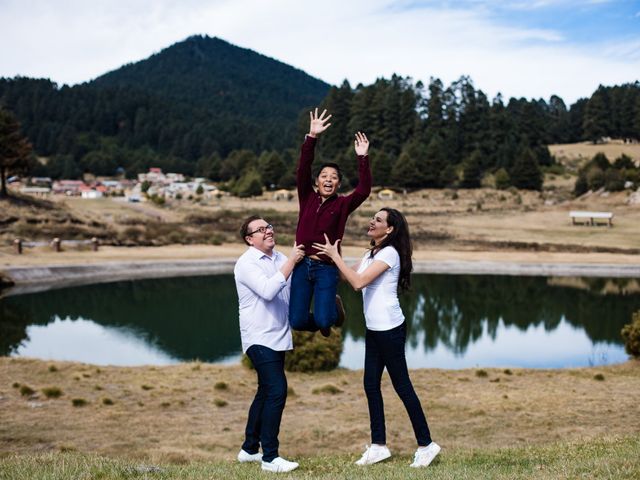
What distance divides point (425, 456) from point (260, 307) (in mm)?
1668

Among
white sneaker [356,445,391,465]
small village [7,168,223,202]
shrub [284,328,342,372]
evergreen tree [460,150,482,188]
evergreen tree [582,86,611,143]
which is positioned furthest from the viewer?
evergreen tree [582,86,611,143]

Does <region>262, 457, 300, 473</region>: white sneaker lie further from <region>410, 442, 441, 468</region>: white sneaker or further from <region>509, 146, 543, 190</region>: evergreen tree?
<region>509, 146, 543, 190</region>: evergreen tree

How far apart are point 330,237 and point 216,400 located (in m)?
Answer: 6.88

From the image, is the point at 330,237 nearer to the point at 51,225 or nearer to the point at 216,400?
the point at 216,400

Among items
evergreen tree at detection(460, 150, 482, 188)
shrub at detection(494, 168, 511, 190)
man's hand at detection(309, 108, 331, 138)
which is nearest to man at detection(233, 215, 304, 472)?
man's hand at detection(309, 108, 331, 138)

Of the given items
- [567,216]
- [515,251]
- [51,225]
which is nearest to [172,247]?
[51,225]

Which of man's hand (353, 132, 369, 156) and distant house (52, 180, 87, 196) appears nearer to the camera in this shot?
man's hand (353, 132, 369, 156)

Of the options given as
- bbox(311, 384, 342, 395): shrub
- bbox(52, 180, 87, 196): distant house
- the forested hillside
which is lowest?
bbox(311, 384, 342, 395): shrub

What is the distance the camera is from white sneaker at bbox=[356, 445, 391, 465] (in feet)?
17.5

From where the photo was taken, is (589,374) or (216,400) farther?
(589,374)

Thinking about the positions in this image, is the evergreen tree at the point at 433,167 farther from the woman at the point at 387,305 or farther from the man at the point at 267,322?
the man at the point at 267,322

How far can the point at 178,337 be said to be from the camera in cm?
2147

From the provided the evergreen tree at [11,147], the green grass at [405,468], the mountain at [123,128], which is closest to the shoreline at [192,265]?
the evergreen tree at [11,147]

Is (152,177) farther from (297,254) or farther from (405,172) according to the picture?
(297,254)
